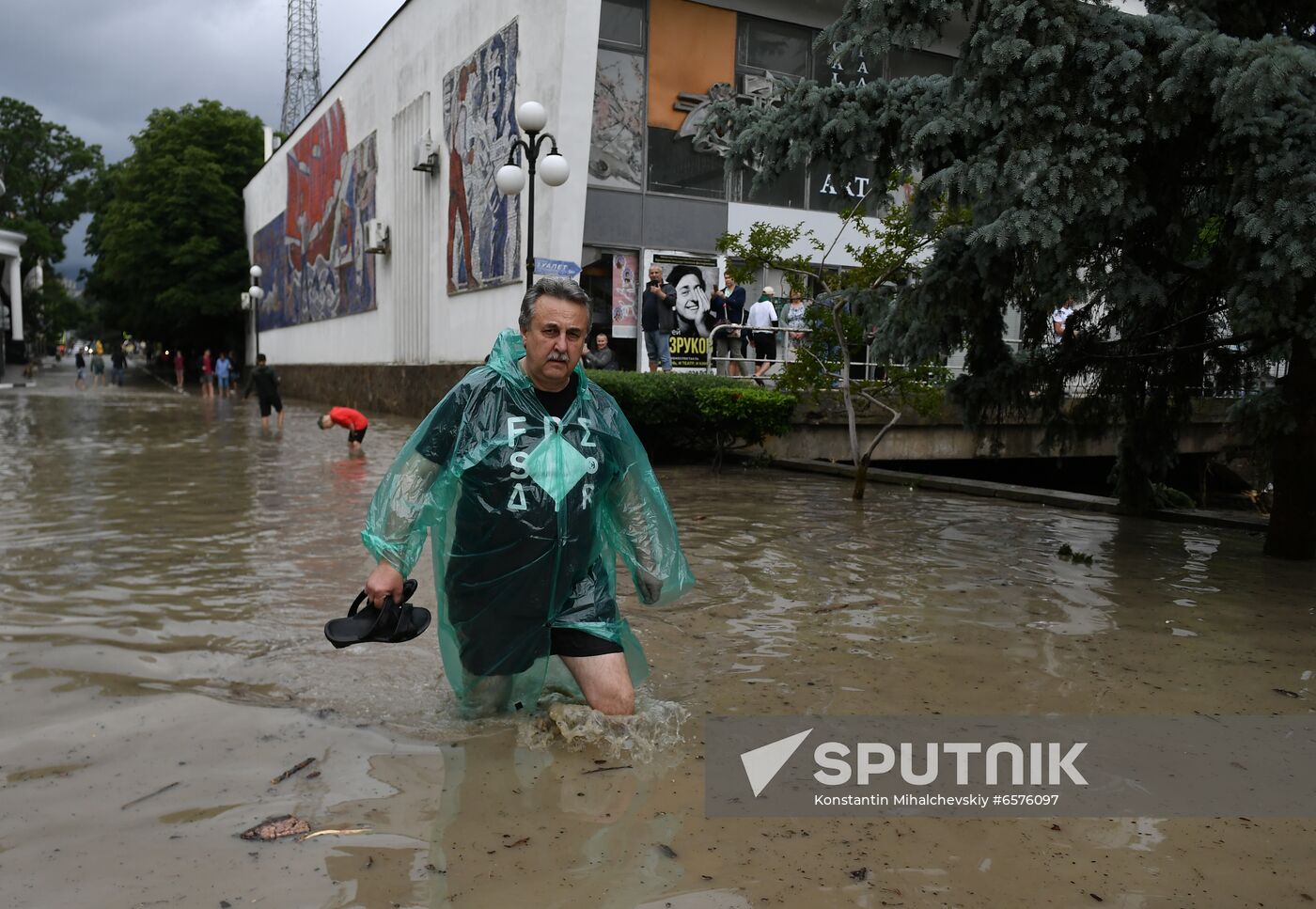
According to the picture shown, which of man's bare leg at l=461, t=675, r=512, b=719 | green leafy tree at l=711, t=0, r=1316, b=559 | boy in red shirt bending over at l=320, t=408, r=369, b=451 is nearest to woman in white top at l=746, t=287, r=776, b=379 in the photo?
boy in red shirt bending over at l=320, t=408, r=369, b=451

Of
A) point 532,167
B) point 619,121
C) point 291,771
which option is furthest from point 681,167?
point 291,771

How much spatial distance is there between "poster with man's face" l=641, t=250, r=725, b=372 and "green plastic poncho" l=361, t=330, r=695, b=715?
16.6 m

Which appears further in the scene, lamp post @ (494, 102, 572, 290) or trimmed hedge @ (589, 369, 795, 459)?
lamp post @ (494, 102, 572, 290)

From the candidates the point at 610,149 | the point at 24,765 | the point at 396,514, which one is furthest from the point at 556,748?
the point at 610,149

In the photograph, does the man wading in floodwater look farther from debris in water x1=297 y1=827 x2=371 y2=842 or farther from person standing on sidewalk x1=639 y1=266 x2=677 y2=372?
person standing on sidewalk x1=639 y1=266 x2=677 y2=372

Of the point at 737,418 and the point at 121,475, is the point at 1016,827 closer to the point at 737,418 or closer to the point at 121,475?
the point at 737,418

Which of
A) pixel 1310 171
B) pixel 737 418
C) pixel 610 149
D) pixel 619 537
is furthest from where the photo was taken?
pixel 610 149

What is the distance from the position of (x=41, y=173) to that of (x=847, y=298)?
73263 mm

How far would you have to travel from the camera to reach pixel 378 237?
90.1 ft

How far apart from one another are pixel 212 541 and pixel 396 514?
5163 millimetres

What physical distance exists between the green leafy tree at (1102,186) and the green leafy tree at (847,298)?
136cm

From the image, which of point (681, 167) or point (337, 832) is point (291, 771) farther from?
point (681, 167)

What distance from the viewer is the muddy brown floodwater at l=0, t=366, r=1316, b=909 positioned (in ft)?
10.0

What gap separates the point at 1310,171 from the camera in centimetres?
606
